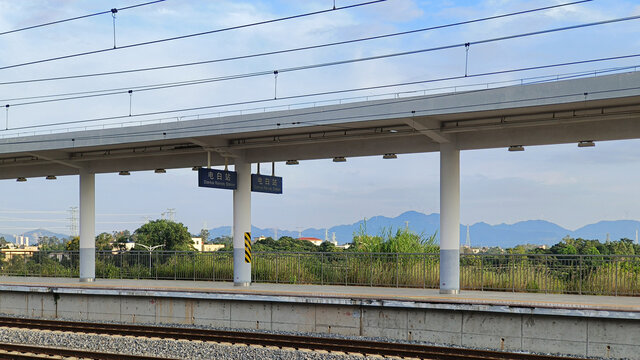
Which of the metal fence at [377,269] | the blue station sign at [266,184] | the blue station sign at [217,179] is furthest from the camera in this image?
the blue station sign at [266,184]

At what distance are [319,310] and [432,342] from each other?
2939 millimetres

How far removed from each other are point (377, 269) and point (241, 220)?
4.58m

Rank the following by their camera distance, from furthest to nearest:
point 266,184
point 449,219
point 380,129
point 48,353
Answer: point 266,184, point 380,129, point 449,219, point 48,353

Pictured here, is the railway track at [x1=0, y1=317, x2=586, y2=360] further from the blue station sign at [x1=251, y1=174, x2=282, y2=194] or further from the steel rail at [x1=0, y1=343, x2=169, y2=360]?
the blue station sign at [x1=251, y1=174, x2=282, y2=194]

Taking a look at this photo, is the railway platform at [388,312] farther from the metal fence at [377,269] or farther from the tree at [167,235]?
the tree at [167,235]

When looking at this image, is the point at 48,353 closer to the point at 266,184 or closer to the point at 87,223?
the point at 266,184

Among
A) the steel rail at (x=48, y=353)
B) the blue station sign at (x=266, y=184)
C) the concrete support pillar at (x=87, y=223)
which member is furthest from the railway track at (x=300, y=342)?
the concrete support pillar at (x=87, y=223)

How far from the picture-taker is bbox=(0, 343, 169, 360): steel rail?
495 inches

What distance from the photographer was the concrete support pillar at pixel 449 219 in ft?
59.3

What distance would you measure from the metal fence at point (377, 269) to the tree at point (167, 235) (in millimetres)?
29865

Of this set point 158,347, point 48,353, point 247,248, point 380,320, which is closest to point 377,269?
point 247,248

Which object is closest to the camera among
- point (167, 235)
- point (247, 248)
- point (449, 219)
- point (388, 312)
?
point (388, 312)

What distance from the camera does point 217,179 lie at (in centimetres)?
2027

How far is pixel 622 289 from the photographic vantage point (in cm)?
1842
